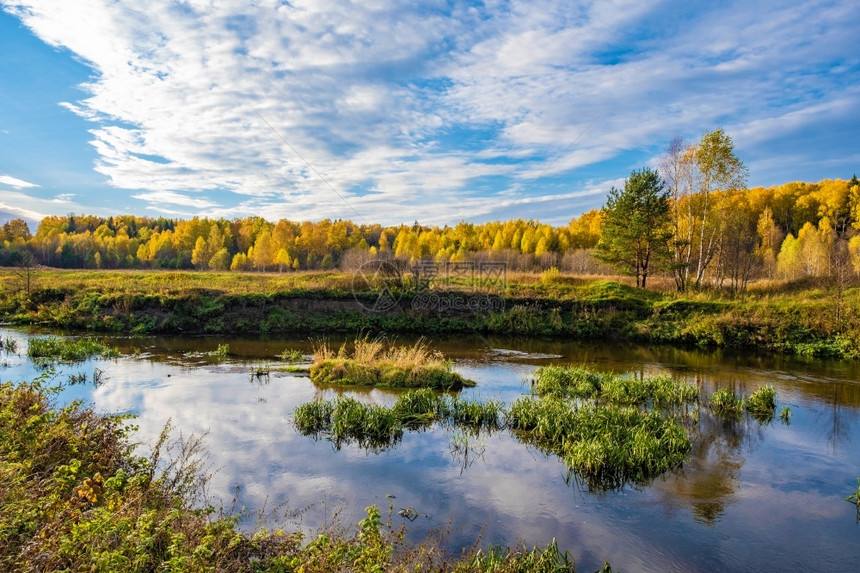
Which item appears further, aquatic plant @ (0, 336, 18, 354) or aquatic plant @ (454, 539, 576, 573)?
aquatic plant @ (0, 336, 18, 354)

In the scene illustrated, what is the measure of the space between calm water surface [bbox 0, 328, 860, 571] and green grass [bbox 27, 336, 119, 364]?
1.90 m

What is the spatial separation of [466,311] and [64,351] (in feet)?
66.7

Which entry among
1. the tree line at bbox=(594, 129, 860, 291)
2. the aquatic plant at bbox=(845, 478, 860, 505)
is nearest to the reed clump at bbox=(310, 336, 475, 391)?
the aquatic plant at bbox=(845, 478, 860, 505)

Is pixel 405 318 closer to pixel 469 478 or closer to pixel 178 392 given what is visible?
pixel 178 392

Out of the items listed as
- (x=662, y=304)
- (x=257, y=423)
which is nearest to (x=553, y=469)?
(x=257, y=423)

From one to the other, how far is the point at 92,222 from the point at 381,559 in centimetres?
15744

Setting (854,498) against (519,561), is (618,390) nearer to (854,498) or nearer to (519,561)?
(854,498)

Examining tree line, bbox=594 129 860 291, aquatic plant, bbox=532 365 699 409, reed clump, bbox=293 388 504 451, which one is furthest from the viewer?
tree line, bbox=594 129 860 291

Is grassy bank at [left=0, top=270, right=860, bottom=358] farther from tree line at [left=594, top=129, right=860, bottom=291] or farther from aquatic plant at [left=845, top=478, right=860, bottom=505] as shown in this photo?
aquatic plant at [left=845, top=478, right=860, bottom=505]

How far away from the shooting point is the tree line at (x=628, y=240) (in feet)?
114

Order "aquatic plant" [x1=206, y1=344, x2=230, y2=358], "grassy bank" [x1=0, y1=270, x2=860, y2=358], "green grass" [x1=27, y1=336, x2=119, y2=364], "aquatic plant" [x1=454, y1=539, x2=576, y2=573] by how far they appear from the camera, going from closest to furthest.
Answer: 1. "aquatic plant" [x1=454, y1=539, x2=576, y2=573]
2. "green grass" [x1=27, y1=336, x2=119, y2=364]
3. "aquatic plant" [x1=206, y1=344, x2=230, y2=358]
4. "grassy bank" [x1=0, y1=270, x2=860, y2=358]

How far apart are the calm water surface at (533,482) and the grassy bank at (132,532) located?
99 cm

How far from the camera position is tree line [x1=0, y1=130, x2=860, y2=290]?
34.7m

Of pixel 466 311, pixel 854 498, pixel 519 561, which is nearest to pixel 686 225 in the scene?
pixel 466 311
